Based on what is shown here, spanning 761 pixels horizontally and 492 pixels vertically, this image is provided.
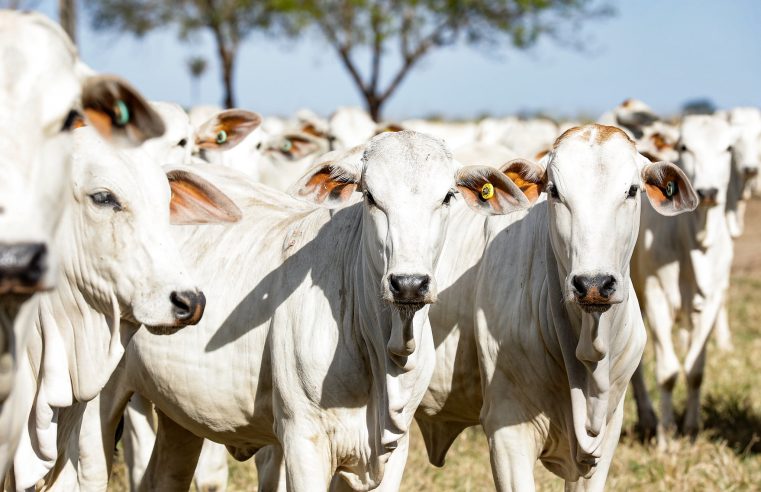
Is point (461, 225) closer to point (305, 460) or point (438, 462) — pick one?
point (438, 462)

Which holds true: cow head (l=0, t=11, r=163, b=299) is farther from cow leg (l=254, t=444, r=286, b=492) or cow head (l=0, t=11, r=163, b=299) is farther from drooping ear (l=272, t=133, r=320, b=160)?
drooping ear (l=272, t=133, r=320, b=160)

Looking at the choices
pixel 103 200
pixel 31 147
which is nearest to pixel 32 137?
pixel 31 147

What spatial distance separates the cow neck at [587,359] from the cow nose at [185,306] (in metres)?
1.64

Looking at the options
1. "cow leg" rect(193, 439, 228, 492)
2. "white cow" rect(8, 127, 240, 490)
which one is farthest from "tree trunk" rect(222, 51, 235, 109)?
"white cow" rect(8, 127, 240, 490)

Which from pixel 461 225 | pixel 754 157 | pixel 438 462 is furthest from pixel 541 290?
pixel 754 157

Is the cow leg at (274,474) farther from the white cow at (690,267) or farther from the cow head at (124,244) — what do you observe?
the white cow at (690,267)

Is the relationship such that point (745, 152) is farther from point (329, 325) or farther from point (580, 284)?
point (329, 325)

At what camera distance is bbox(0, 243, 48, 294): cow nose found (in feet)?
8.54

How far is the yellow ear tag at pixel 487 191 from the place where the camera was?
492cm

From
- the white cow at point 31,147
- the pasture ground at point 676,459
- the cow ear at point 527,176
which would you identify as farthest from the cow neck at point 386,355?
the pasture ground at point 676,459

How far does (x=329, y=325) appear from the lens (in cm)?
476

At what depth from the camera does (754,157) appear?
8734 mm

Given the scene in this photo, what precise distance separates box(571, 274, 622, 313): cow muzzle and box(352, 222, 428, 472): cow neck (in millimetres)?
585

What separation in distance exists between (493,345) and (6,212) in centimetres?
294
